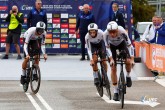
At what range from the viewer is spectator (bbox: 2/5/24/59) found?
22.5m

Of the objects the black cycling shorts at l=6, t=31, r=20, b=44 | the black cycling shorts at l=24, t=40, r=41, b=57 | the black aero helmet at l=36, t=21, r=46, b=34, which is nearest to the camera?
the black aero helmet at l=36, t=21, r=46, b=34

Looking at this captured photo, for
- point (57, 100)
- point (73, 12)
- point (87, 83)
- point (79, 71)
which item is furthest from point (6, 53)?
point (57, 100)

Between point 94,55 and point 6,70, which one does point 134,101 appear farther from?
point 6,70

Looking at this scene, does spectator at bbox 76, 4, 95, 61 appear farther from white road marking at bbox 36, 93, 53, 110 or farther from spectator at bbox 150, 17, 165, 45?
white road marking at bbox 36, 93, 53, 110

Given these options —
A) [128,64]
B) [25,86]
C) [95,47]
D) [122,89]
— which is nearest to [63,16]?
[25,86]

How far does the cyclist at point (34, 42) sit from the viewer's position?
1452 cm

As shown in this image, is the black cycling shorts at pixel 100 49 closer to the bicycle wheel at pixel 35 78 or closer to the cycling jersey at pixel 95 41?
the cycling jersey at pixel 95 41

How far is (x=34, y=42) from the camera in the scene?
49.2 feet

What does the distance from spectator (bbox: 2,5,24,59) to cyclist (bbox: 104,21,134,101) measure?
9.69 m

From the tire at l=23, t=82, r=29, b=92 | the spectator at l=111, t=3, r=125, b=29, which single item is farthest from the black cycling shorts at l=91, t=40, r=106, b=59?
the spectator at l=111, t=3, r=125, b=29

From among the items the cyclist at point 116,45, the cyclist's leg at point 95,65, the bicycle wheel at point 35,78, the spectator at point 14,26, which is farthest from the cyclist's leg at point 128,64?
the spectator at point 14,26

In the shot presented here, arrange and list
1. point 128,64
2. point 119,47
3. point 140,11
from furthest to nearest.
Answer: point 140,11
point 119,47
point 128,64

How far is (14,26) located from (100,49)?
8.96 meters

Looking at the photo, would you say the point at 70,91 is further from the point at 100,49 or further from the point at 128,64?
the point at 128,64
